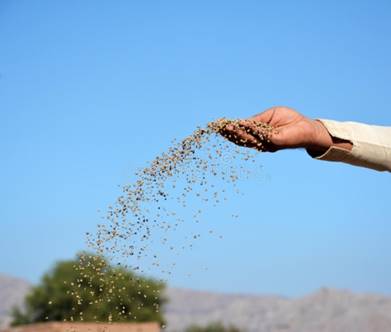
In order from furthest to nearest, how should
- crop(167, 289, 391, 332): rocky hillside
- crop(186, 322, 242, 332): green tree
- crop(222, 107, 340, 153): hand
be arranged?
1. crop(167, 289, 391, 332): rocky hillside
2. crop(186, 322, 242, 332): green tree
3. crop(222, 107, 340, 153): hand

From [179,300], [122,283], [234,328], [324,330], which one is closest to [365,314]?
[324,330]

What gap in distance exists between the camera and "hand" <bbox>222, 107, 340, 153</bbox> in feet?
6.53

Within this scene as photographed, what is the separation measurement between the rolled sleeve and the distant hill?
77263 mm

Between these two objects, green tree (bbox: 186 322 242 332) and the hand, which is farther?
green tree (bbox: 186 322 242 332)

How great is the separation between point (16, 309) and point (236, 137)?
44416mm

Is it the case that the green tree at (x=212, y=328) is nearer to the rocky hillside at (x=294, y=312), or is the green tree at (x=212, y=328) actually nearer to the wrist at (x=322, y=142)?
the rocky hillside at (x=294, y=312)

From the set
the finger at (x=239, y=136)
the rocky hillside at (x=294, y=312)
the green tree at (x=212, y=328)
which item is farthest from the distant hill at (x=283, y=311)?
the finger at (x=239, y=136)

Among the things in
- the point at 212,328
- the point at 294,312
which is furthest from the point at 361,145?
the point at 294,312

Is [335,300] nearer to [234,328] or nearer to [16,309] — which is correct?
[234,328]

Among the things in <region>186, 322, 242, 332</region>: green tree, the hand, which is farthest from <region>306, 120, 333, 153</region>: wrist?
<region>186, 322, 242, 332</region>: green tree

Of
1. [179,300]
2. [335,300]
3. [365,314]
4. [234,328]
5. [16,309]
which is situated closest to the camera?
[16,309]

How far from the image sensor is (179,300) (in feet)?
333

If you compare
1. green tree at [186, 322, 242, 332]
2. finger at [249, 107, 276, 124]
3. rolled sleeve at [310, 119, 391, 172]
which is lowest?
rolled sleeve at [310, 119, 391, 172]

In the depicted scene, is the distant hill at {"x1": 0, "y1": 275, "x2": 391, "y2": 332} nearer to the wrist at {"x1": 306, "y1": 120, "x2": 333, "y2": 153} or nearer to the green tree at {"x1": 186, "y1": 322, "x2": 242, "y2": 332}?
the green tree at {"x1": 186, "y1": 322, "x2": 242, "y2": 332}
